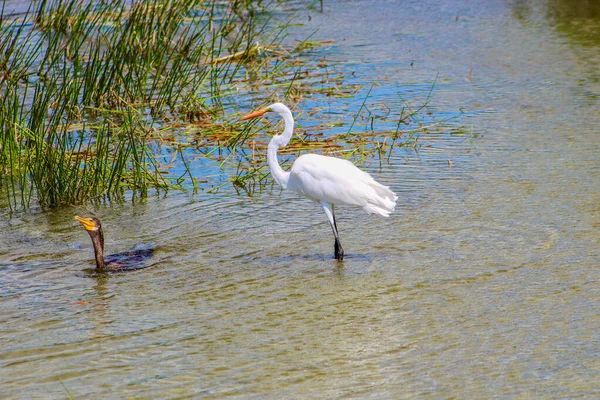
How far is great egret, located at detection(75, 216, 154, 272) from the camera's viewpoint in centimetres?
549

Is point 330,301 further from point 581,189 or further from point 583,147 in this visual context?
point 583,147

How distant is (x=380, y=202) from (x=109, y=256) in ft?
5.42

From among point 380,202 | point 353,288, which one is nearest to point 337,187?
point 380,202

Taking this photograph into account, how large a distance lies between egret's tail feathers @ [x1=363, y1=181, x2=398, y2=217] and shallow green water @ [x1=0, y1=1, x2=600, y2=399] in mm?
241

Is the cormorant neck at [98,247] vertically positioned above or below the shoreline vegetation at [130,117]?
below

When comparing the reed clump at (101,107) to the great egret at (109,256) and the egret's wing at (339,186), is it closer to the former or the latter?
the great egret at (109,256)

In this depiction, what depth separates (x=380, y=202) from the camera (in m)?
5.62

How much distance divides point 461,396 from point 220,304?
5.20 feet

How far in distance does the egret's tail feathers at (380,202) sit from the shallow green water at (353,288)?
0.24 metres

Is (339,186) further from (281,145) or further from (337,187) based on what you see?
(281,145)

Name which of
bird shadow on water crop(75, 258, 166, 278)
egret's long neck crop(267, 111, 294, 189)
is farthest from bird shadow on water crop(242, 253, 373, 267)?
bird shadow on water crop(75, 258, 166, 278)

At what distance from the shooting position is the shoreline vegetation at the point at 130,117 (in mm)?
6809

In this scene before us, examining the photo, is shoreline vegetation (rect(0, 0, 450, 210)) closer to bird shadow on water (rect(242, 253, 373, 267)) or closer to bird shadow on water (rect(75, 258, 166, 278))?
bird shadow on water (rect(75, 258, 166, 278))

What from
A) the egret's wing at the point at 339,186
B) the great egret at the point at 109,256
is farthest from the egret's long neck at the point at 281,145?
the great egret at the point at 109,256
